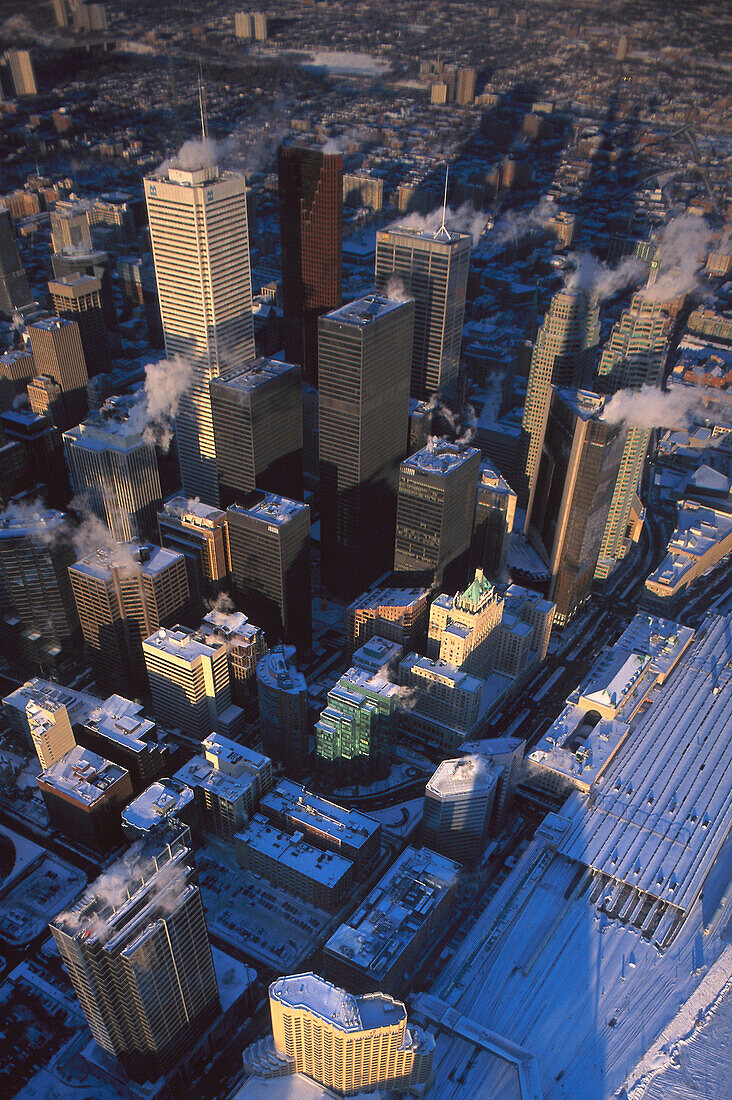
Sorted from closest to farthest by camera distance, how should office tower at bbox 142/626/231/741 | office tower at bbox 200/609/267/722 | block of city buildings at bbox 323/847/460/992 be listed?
block of city buildings at bbox 323/847/460/992, office tower at bbox 142/626/231/741, office tower at bbox 200/609/267/722

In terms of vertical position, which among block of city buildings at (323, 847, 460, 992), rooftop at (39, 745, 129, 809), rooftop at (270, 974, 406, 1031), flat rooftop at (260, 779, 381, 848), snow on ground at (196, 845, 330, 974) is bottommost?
snow on ground at (196, 845, 330, 974)

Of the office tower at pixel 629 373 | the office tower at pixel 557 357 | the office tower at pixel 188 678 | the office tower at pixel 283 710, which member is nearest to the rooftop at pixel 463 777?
the office tower at pixel 283 710

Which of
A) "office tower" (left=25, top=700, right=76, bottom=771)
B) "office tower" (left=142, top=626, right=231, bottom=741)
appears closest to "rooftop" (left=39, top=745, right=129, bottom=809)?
"office tower" (left=25, top=700, right=76, bottom=771)

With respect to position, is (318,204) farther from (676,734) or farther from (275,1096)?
(275,1096)

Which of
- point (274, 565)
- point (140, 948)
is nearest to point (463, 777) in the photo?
point (274, 565)

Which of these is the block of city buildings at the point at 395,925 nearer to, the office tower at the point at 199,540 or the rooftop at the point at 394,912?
the rooftop at the point at 394,912

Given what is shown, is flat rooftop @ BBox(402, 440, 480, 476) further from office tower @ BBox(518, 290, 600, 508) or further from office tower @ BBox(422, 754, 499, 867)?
office tower @ BBox(422, 754, 499, 867)

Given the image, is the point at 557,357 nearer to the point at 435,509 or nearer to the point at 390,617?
the point at 435,509
